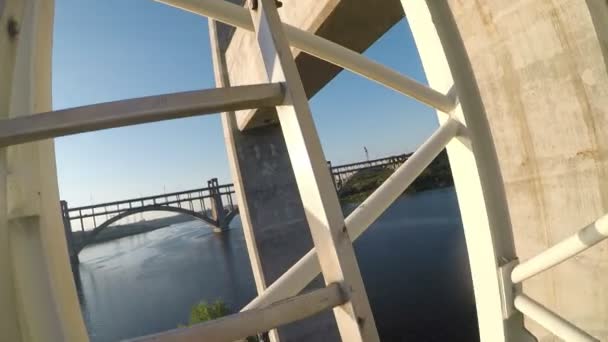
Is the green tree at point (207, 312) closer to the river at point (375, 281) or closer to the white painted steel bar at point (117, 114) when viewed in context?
the river at point (375, 281)

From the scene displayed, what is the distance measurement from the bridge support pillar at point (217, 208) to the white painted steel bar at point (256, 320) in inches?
2175

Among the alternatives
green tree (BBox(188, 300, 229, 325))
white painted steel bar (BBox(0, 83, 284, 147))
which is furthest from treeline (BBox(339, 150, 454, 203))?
white painted steel bar (BBox(0, 83, 284, 147))

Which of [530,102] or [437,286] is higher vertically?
[530,102]

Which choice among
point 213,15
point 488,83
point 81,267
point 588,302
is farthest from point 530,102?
point 81,267

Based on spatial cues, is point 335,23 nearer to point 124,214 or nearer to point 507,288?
point 507,288

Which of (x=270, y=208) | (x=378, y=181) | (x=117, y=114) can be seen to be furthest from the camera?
(x=378, y=181)

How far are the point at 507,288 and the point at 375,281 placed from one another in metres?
22.2

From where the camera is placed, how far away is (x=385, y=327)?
16.4 m

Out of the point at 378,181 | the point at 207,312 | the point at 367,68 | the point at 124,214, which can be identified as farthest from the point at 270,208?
the point at 378,181

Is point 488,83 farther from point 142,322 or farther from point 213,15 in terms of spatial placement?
point 142,322

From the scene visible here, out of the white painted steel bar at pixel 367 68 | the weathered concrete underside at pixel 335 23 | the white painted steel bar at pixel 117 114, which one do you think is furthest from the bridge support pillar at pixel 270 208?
the white painted steel bar at pixel 117 114

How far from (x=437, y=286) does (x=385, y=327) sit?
5.55m

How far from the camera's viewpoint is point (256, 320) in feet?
3.18

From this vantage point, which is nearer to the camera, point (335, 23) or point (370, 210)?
point (370, 210)
